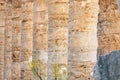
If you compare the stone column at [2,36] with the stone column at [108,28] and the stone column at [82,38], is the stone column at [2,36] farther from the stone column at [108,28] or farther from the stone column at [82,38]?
the stone column at [108,28]

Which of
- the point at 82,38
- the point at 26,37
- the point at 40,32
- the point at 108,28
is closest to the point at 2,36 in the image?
the point at 26,37

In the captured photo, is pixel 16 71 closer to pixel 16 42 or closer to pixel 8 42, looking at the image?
pixel 16 42

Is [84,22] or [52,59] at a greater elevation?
[84,22]

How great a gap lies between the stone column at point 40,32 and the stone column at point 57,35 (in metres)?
2.77

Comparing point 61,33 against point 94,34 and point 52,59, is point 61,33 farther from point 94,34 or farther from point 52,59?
point 94,34

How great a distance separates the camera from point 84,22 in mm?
12719

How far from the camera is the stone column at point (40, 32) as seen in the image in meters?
18.3

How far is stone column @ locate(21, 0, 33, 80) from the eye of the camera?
2058cm

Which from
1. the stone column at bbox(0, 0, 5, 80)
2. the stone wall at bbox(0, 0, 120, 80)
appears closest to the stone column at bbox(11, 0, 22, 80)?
the stone wall at bbox(0, 0, 120, 80)

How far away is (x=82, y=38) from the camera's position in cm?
1280

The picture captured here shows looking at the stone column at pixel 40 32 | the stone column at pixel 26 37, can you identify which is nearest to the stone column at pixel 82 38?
the stone column at pixel 40 32

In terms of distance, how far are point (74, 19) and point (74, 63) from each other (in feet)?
4.44

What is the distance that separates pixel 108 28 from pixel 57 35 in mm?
5527

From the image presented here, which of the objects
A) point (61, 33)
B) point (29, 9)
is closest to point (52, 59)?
point (61, 33)
